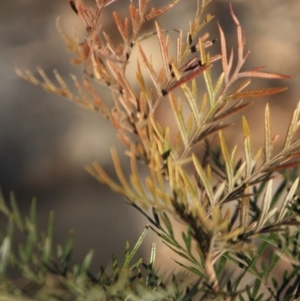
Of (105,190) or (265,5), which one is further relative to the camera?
(265,5)

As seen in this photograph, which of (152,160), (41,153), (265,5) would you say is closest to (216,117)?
(152,160)

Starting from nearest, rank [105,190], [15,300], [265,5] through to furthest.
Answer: [15,300]
[105,190]
[265,5]

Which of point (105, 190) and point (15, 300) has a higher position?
point (15, 300)

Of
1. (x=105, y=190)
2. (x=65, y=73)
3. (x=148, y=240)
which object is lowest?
(x=148, y=240)

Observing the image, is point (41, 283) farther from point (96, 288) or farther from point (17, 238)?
point (17, 238)

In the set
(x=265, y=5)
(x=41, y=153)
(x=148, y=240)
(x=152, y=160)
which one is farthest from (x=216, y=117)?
(x=265, y=5)

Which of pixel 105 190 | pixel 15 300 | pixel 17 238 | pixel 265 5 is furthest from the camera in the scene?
pixel 265 5
